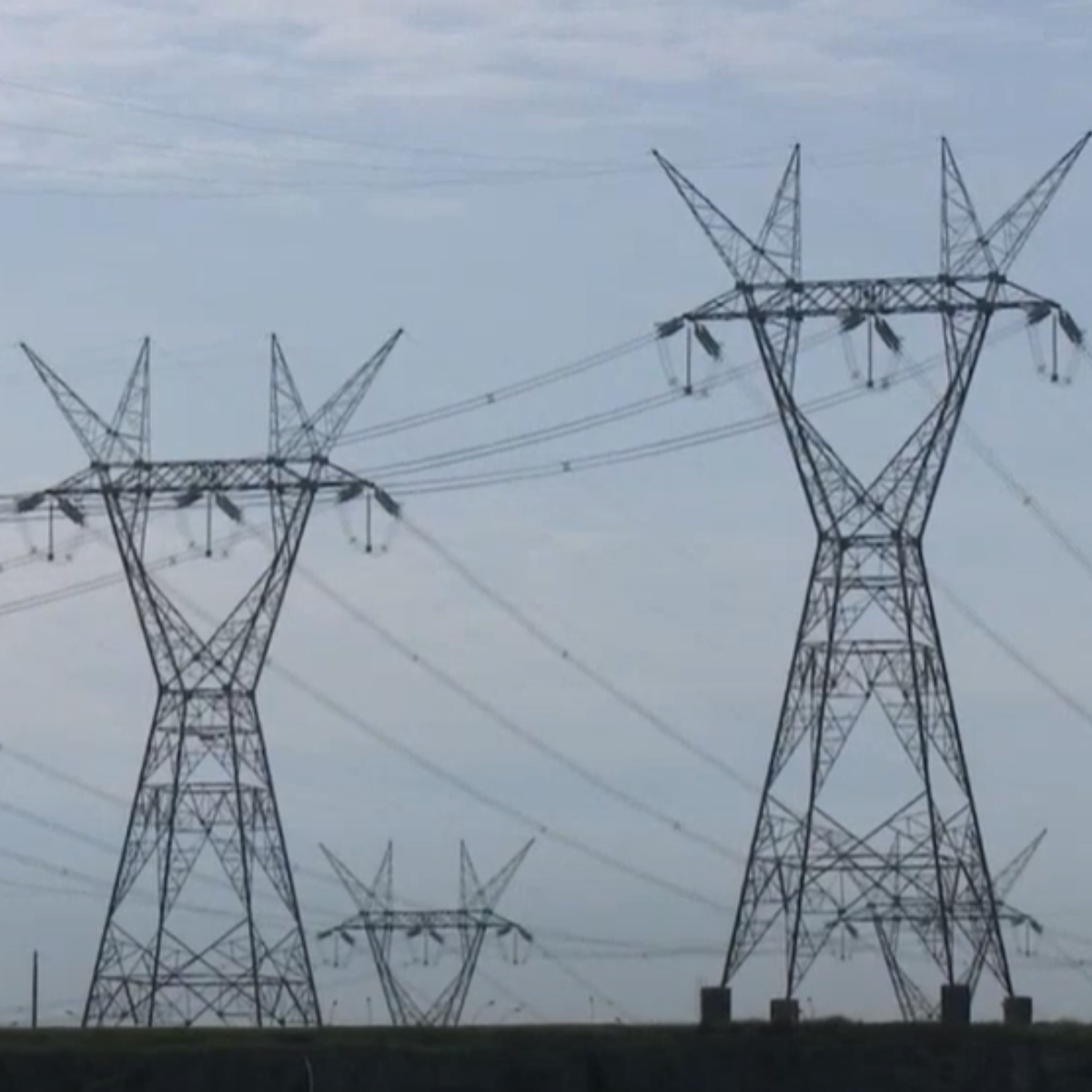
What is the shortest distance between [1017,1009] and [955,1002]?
4.75 ft

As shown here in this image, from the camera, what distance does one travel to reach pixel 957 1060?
64500 millimetres

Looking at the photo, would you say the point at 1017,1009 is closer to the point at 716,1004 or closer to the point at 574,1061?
the point at 716,1004

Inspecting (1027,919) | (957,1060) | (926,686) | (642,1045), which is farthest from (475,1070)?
(1027,919)

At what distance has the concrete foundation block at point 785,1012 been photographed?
66.7 meters

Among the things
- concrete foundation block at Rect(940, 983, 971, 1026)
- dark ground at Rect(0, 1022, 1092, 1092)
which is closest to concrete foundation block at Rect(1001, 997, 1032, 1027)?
concrete foundation block at Rect(940, 983, 971, 1026)

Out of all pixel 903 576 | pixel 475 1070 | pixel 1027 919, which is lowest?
pixel 475 1070

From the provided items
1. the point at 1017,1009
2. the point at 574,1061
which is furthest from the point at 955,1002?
the point at 574,1061

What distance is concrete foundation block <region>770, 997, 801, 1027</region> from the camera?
66688mm

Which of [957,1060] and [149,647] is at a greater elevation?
[149,647]

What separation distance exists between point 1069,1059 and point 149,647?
1016 inches

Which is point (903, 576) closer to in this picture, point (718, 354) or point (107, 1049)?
point (718, 354)

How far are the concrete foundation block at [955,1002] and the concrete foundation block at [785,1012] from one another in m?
3.01

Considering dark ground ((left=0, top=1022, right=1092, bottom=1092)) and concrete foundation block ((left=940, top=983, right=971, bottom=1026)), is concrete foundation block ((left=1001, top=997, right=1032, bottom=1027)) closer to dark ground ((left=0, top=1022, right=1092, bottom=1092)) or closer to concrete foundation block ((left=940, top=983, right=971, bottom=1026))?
concrete foundation block ((left=940, top=983, right=971, bottom=1026))

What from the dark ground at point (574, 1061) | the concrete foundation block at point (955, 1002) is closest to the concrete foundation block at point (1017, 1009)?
the concrete foundation block at point (955, 1002)
